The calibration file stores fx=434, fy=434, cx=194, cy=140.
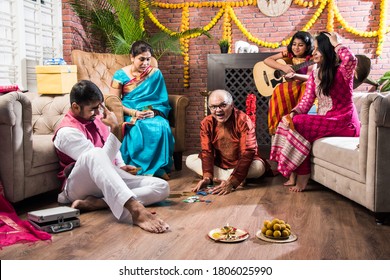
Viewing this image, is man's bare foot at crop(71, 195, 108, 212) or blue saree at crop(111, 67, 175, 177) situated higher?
blue saree at crop(111, 67, 175, 177)

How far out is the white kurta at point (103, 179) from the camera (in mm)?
2354

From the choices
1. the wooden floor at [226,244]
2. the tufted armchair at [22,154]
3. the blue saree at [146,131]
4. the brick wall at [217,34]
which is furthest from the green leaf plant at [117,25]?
the wooden floor at [226,244]

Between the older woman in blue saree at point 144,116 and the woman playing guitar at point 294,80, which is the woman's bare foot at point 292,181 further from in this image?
the older woman in blue saree at point 144,116

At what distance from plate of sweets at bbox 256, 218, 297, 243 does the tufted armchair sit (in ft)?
4.88

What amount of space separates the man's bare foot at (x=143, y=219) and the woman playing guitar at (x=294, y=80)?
1985 mm

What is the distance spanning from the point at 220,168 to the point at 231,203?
0.68m

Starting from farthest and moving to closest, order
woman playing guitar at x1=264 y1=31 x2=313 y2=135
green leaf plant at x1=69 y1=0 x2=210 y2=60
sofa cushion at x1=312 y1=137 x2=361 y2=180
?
1. green leaf plant at x1=69 y1=0 x2=210 y2=60
2. woman playing guitar at x1=264 y1=31 x2=313 y2=135
3. sofa cushion at x1=312 y1=137 x2=361 y2=180

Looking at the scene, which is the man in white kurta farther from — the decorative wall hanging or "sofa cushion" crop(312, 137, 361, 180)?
the decorative wall hanging

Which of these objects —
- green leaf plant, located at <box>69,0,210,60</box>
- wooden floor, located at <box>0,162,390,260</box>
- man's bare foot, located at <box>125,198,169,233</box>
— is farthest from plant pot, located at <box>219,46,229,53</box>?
man's bare foot, located at <box>125,198,169,233</box>

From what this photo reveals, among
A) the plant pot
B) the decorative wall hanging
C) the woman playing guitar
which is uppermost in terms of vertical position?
the decorative wall hanging

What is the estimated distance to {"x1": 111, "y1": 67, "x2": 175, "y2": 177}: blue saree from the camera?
382 centimetres

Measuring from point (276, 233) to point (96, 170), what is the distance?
103cm

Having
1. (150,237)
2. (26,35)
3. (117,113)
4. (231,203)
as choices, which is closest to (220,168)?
(231,203)

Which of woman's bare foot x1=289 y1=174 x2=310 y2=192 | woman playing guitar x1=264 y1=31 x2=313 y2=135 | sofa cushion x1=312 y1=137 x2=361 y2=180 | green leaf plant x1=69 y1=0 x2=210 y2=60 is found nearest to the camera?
sofa cushion x1=312 y1=137 x2=361 y2=180
